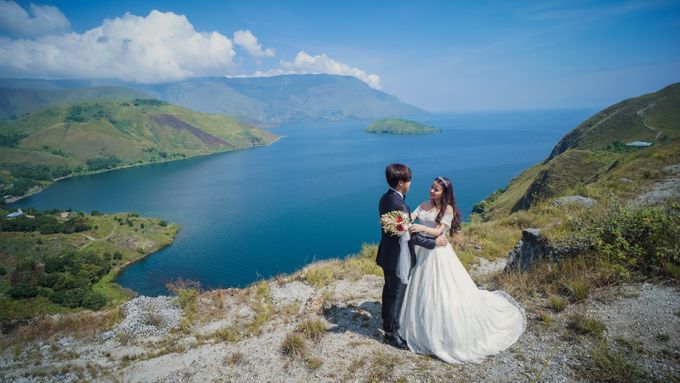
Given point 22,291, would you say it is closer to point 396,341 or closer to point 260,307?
point 260,307

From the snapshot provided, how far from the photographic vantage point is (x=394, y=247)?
630 cm

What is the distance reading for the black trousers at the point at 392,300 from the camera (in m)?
6.46

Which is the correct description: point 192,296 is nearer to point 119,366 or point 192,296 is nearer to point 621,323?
point 119,366

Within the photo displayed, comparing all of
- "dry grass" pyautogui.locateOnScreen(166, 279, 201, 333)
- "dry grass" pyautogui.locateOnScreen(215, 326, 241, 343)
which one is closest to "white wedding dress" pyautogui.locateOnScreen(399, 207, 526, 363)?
"dry grass" pyautogui.locateOnScreen(215, 326, 241, 343)

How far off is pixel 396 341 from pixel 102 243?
86.5m

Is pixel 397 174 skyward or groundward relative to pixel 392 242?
skyward

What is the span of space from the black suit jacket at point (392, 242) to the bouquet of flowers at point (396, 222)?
0.52 feet

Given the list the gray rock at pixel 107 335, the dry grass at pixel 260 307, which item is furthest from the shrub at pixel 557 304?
the gray rock at pixel 107 335

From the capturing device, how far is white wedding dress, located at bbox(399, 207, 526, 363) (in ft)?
19.6

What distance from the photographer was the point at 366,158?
168 m

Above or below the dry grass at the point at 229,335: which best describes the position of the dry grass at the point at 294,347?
above

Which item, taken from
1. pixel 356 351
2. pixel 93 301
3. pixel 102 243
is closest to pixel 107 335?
pixel 356 351

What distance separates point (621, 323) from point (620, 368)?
1.32 metres

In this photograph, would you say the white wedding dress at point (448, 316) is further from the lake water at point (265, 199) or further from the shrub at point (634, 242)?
the lake water at point (265, 199)
